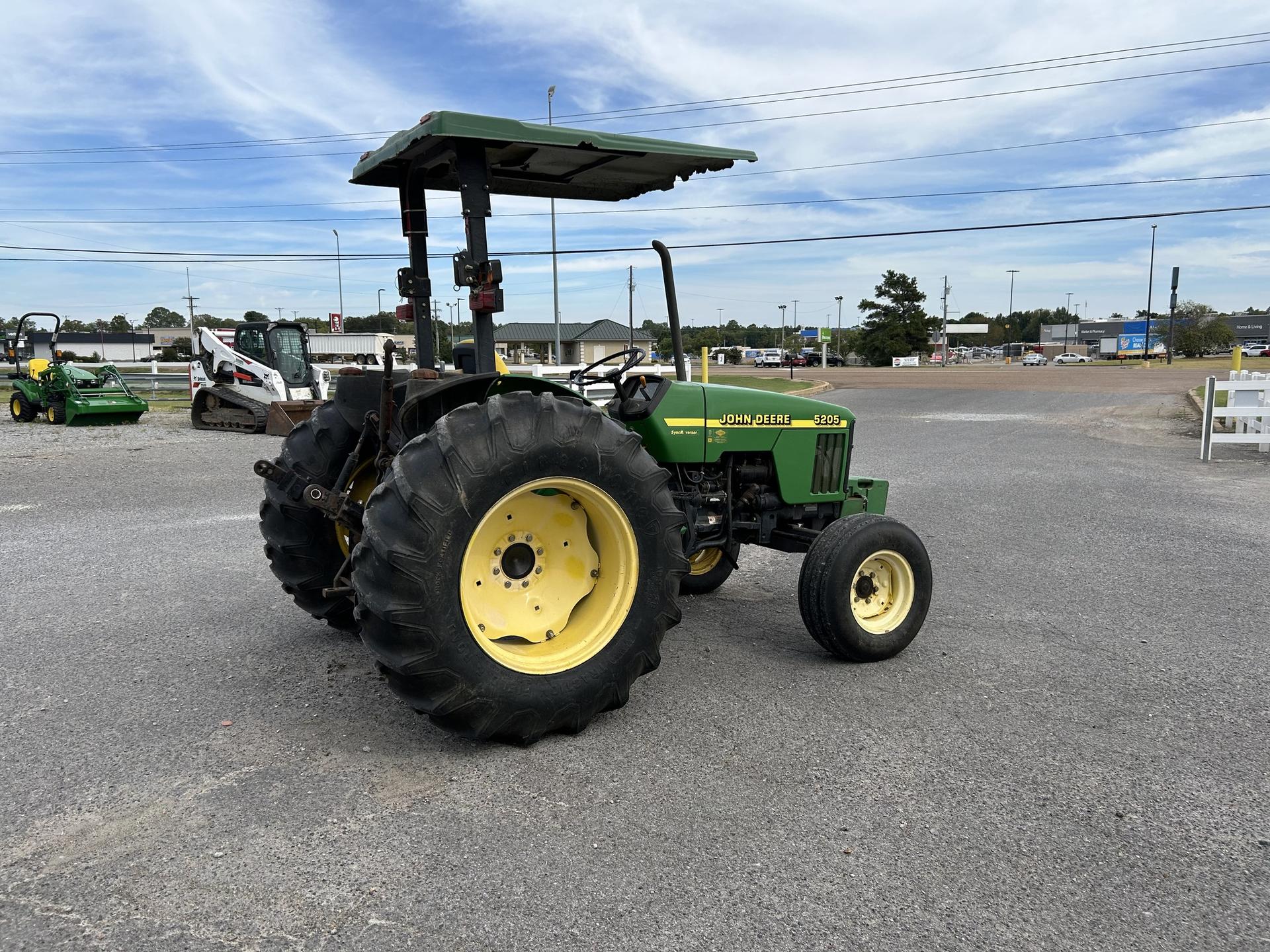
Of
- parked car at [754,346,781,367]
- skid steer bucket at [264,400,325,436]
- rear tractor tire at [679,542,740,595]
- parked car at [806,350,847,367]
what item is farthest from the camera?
parked car at [754,346,781,367]

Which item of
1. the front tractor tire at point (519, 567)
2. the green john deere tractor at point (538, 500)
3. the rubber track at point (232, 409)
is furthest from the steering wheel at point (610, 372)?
the rubber track at point (232, 409)

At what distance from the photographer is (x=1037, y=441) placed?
14922 millimetres

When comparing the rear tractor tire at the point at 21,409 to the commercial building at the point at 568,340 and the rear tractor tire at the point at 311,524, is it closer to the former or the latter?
the commercial building at the point at 568,340

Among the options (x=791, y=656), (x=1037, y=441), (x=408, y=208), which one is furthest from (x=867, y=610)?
(x=1037, y=441)

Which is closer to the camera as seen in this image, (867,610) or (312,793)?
(312,793)

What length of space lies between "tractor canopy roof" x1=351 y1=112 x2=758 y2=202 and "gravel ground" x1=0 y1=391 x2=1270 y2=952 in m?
2.41

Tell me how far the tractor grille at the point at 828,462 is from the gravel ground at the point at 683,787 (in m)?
0.82

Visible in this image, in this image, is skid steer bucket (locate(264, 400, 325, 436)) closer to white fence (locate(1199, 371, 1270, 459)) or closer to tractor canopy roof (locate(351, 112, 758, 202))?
tractor canopy roof (locate(351, 112, 758, 202))

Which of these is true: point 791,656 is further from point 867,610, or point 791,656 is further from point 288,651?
point 288,651

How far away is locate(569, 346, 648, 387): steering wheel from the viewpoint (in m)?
4.39

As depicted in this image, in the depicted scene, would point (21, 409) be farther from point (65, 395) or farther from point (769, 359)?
point (769, 359)

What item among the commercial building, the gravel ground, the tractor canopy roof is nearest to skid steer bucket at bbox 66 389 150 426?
the commercial building

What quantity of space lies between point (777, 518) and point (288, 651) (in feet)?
8.85

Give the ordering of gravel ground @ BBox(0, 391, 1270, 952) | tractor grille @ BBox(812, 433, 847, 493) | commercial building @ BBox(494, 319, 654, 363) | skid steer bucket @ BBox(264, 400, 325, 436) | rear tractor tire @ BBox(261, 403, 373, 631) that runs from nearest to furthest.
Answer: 1. gravel ground @ BBox(0, 391, 1270, 952)
2. rear tractor tire @ BBox(261, 403, 373, 631)
3. tractor grille @ BBox(812, 433, 847, 493)
4. commercial building @ BBox(494, 319, 654, 363)
5. skid steer bucket @ BBox(264, 400, 325, 436)
